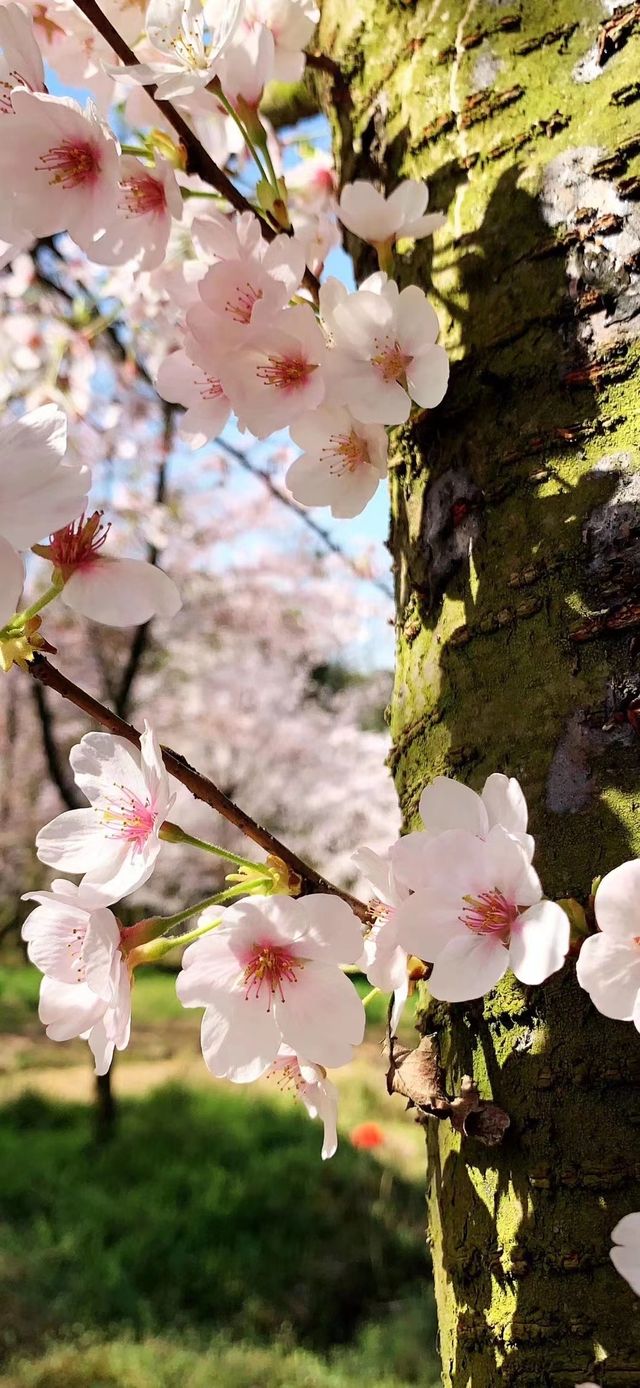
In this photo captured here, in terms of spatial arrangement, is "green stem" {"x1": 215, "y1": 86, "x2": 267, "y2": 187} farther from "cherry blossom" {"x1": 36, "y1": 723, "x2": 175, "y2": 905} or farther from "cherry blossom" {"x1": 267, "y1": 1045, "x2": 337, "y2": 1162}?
"cherry blossom" {"x1": 267, "y1": 1045, "x2": 337, "y2": 1162}

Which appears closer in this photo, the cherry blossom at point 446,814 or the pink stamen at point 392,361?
the cherry blossom at point 446,814

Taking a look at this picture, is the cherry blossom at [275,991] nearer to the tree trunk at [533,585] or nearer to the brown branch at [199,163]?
the tree trunk at [533,585]

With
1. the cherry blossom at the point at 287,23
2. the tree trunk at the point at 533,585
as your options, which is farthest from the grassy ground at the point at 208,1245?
the cherry blossom at the point at 287,23

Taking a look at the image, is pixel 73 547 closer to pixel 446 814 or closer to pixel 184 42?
pixel 446 814

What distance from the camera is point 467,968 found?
18.1 inches

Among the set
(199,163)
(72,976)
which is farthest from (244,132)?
(72,976)

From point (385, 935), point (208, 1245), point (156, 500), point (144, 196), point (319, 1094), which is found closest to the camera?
point (385, 935)

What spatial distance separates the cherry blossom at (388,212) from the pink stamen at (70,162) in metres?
0.17

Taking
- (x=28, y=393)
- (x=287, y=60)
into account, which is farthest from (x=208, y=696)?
(x=287, y=60)

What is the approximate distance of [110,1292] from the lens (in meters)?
3.74

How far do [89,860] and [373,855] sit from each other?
177 millimetres

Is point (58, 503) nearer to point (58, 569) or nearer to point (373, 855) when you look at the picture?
point (58, 569)

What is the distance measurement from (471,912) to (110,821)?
0.23 m

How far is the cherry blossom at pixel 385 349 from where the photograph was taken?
582 millimetres
